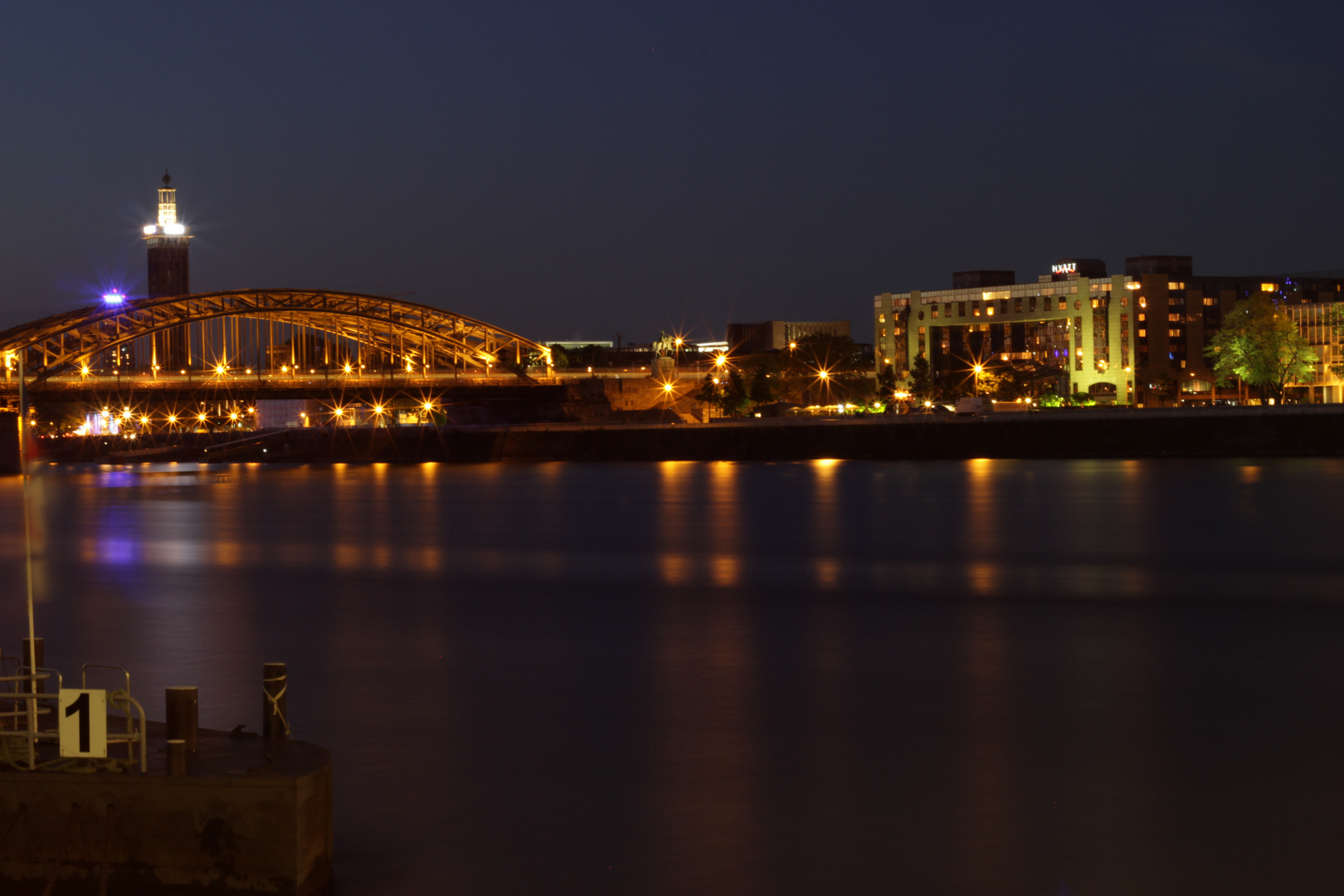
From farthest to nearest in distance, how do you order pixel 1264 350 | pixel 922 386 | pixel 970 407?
pixel 922 386 < pixel 970 407 < pixel 1264 350

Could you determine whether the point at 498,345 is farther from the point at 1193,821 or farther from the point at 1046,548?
the point at 1193,821

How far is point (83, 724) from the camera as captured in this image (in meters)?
9.12

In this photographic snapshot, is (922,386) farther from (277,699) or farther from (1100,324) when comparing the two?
(277,699)

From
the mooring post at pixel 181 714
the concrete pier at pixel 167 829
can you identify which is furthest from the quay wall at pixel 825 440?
the concrete pier at pixel 167 829

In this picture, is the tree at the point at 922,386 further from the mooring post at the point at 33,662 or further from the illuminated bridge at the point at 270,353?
the mooring post at the point at 33,662

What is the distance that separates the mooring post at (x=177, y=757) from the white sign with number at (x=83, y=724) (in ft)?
1.86

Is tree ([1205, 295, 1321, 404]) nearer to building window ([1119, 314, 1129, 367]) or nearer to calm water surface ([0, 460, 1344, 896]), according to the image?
building window ([1119, 314, 1129, 367])

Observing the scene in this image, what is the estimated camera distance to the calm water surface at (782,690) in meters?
10.6

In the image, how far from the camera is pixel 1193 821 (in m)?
11.2

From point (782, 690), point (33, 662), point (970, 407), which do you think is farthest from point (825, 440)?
point (33, 662)

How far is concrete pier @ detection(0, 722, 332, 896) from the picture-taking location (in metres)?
8.58

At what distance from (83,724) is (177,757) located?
830 mm

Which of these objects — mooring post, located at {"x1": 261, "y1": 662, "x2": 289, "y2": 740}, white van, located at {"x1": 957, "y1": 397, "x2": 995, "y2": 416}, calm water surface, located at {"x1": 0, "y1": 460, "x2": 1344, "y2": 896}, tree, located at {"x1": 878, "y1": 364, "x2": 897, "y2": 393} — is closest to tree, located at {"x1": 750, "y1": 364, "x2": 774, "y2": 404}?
tree, located at {"x1": 878, "y1": 364, "x2": 897, "y2": 393}

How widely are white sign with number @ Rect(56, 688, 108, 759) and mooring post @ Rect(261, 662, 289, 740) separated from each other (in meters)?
1.12
